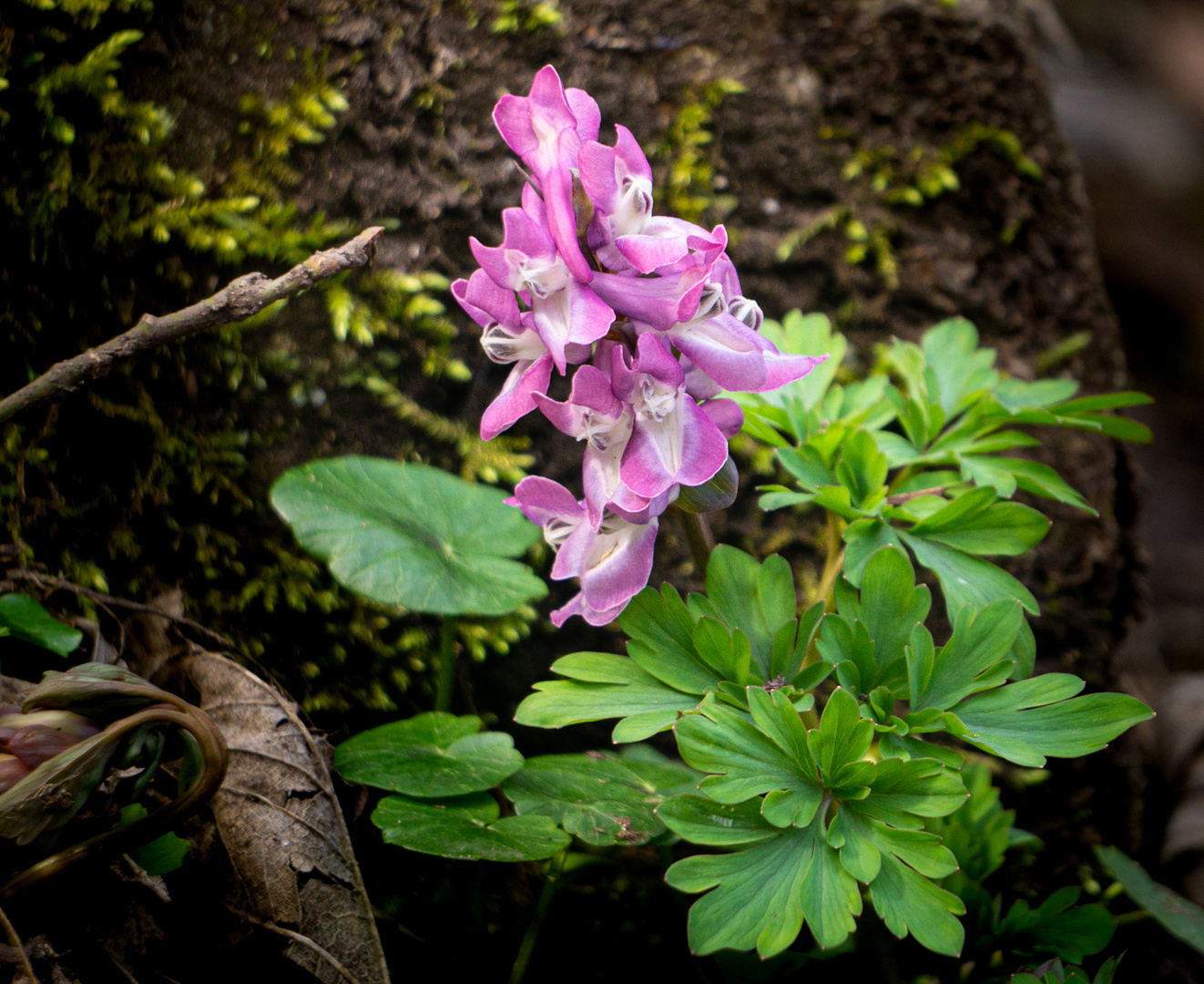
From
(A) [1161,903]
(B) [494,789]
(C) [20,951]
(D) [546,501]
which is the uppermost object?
(D) [546,501]

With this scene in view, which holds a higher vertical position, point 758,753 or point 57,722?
point 57,722

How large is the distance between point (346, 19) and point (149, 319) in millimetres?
892

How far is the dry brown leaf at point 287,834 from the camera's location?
3.48ft

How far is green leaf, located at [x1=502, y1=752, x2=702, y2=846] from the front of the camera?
1.10 m

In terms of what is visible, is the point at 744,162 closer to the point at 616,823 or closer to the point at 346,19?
the point at 346,19

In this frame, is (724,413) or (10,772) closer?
(10,772)

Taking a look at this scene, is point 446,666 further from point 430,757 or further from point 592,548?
point 592,548

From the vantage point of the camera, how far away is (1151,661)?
227 cm

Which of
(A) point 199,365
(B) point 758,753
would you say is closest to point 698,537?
(B) point 758,753

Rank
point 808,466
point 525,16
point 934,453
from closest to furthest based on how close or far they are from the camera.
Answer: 1. point 808,466
2. point 934,453
3. point 525,16

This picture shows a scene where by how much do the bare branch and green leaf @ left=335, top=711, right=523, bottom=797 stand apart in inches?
27.5

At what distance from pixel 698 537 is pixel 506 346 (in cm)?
42

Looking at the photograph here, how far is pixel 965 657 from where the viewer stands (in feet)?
3.53

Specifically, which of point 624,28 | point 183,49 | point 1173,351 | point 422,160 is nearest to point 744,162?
point 624,28
